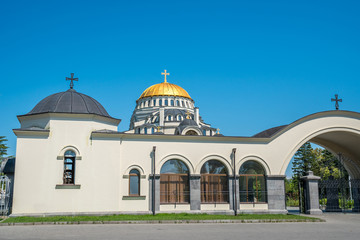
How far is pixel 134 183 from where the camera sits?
1898cm

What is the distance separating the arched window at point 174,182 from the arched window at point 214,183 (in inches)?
35.9

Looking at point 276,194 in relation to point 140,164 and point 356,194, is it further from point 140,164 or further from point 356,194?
point 140,164

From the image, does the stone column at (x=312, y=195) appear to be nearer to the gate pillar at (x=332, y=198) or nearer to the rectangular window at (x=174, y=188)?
the gate pillar at (x=332, y=198)

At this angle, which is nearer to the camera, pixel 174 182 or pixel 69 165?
pixel 69 165

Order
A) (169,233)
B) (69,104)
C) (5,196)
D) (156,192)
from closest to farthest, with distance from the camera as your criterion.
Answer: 1. (169,233)
2. (5,196)
3. (156,192)
4. (69,104)

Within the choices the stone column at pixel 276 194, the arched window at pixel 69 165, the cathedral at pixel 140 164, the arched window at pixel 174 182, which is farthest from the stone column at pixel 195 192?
the arched window at pixel 69 165

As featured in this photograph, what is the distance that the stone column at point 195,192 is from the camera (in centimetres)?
1941

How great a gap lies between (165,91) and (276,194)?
36994mm

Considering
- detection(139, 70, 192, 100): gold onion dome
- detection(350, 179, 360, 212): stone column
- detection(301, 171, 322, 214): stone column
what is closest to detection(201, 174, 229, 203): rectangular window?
detection(301, 171, 322, 214): stone column

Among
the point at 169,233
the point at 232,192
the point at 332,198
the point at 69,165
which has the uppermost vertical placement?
the point at 69,165

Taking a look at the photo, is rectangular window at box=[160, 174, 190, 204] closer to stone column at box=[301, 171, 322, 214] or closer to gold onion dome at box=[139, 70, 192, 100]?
stone column at box=[301, 171, 322, 214]

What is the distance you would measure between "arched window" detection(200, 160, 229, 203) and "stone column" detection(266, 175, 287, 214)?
2.34 m

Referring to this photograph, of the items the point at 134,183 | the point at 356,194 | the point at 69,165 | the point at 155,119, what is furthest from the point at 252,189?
the point at 155,119

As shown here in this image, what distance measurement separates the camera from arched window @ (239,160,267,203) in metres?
20.2
